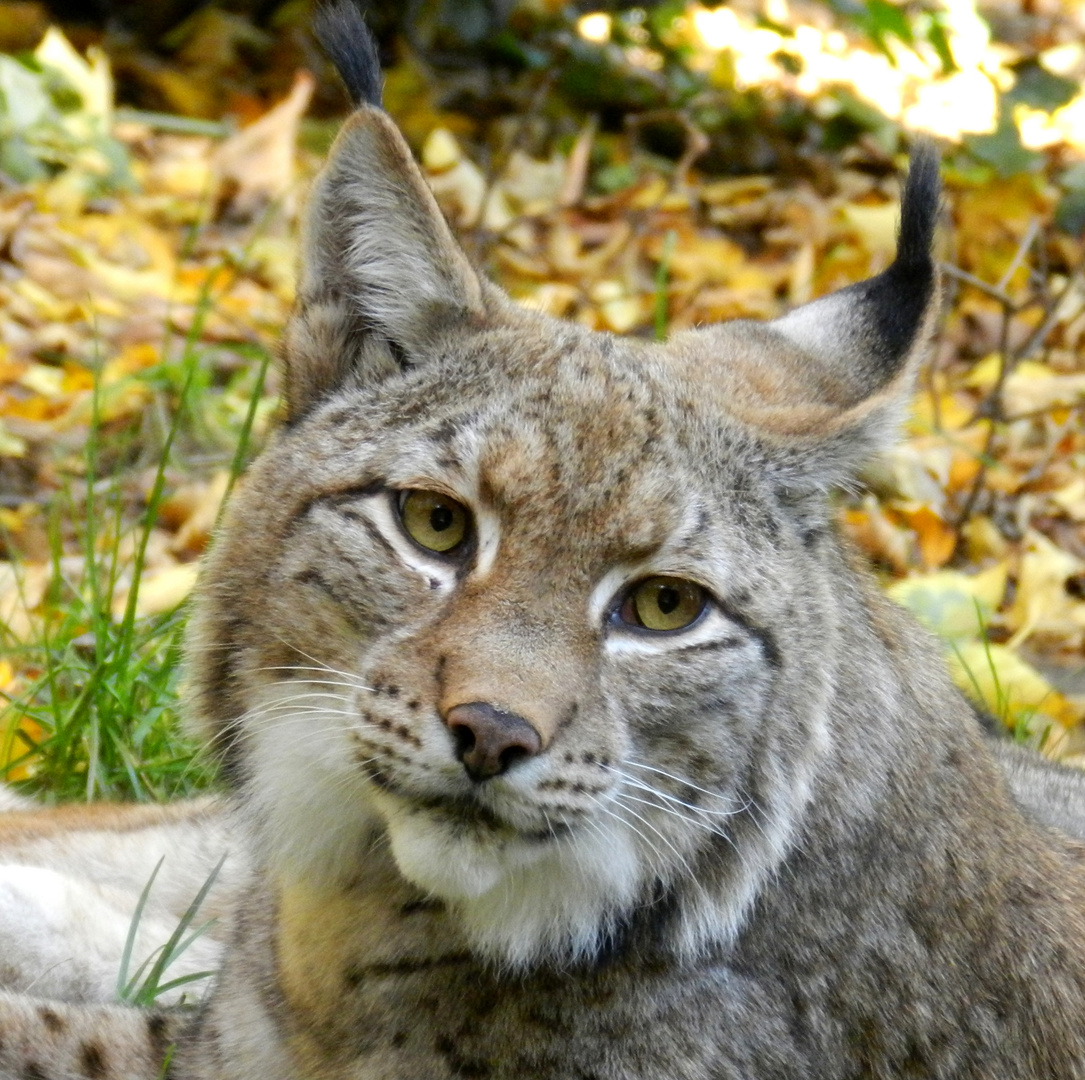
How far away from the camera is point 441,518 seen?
305 centimetres

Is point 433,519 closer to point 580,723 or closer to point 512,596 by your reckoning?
point 512,596

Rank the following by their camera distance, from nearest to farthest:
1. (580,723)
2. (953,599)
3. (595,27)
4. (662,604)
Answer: (580,723), (662,604), (953,599), (595,27)

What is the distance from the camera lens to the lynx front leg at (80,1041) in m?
3.65

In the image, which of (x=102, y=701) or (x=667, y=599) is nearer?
(x=667, y=599)

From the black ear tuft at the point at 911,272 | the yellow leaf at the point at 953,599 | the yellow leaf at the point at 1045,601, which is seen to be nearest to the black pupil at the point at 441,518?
the black ear tuft at the point at 911,272

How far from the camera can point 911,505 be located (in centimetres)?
651

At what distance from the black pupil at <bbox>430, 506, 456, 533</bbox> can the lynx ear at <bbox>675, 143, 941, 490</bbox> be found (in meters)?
0.64

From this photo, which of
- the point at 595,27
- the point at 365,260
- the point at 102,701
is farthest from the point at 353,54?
the point at 595,27

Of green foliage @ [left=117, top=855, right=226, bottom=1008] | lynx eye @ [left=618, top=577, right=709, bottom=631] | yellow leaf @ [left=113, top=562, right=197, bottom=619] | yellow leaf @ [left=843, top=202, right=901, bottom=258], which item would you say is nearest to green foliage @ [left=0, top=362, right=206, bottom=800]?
yellow leaf @ [left=113, top=562, right=197, bottom=619]

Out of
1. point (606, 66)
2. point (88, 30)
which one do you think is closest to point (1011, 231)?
point (606, 66)

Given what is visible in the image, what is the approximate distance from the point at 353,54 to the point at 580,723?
4.83 feet

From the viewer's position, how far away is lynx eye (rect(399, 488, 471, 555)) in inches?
119

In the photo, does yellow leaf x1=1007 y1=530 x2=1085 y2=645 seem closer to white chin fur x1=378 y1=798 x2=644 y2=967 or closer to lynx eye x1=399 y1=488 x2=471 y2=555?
white chin fur x1=378 y1=798 x2=644 y2=967

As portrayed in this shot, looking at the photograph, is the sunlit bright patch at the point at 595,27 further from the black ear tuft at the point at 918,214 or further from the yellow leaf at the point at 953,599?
the black ear tuft at the point at 918,214
